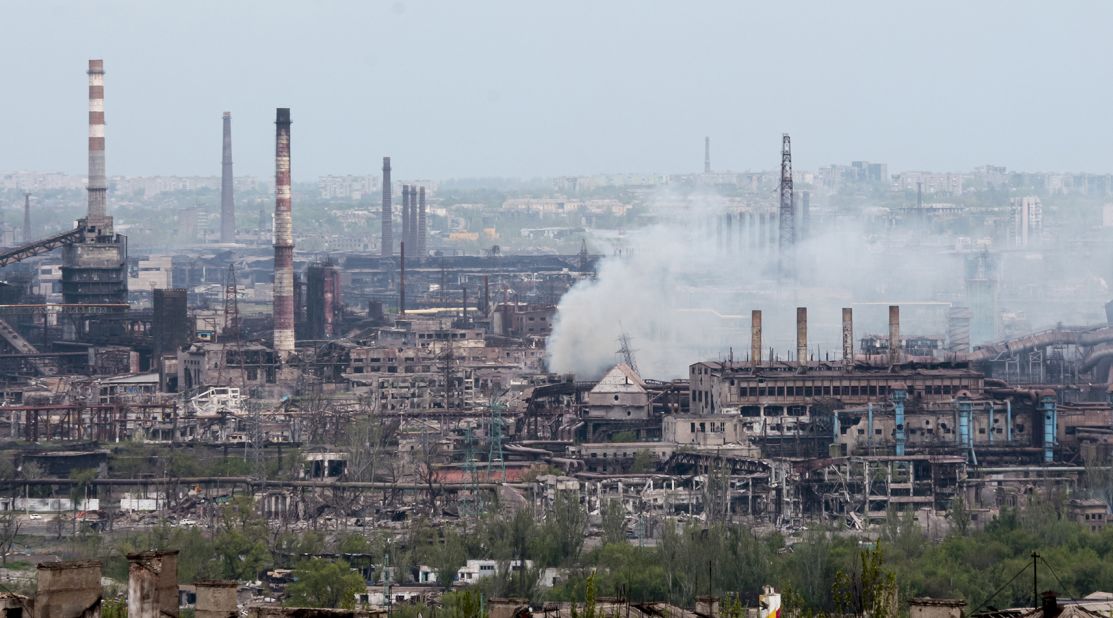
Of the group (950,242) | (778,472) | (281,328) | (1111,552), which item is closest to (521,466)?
(778,472)

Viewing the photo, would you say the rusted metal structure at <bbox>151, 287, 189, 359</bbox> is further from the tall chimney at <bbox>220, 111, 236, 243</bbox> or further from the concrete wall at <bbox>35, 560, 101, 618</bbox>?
the tall chimney at <bbox>220, 111, 236, 243</bbox>

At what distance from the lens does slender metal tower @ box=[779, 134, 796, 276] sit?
210 ft

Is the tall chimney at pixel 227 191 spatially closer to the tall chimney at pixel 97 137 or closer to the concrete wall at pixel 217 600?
the tall chimney at pixel 97 137

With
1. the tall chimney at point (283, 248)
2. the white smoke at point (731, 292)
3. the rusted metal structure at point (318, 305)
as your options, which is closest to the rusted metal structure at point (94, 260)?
the tall chimney at point (283, 248)

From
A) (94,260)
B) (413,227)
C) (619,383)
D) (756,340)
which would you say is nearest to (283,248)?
(94,260)

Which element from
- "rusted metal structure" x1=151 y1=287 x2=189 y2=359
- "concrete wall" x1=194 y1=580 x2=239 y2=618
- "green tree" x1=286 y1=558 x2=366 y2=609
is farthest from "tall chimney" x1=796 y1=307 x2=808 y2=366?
"concrete wall" x1=194 y1=580 x2=239 y2=618

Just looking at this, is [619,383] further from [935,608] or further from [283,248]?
[935,608]

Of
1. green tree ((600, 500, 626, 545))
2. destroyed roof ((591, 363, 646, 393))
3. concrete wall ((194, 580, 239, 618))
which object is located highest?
concrete wall ((194, 580, 239, 618))

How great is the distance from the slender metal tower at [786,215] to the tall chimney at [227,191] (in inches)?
1444

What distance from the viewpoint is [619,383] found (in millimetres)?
45594

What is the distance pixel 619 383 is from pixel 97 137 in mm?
22491

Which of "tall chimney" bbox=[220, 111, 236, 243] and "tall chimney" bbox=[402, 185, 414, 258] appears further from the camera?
"tall chimney" bbox=[220, 111, 236, 243]

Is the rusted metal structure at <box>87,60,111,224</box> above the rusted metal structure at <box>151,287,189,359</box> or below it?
above

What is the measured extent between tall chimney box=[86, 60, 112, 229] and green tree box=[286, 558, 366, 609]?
1431 inches
